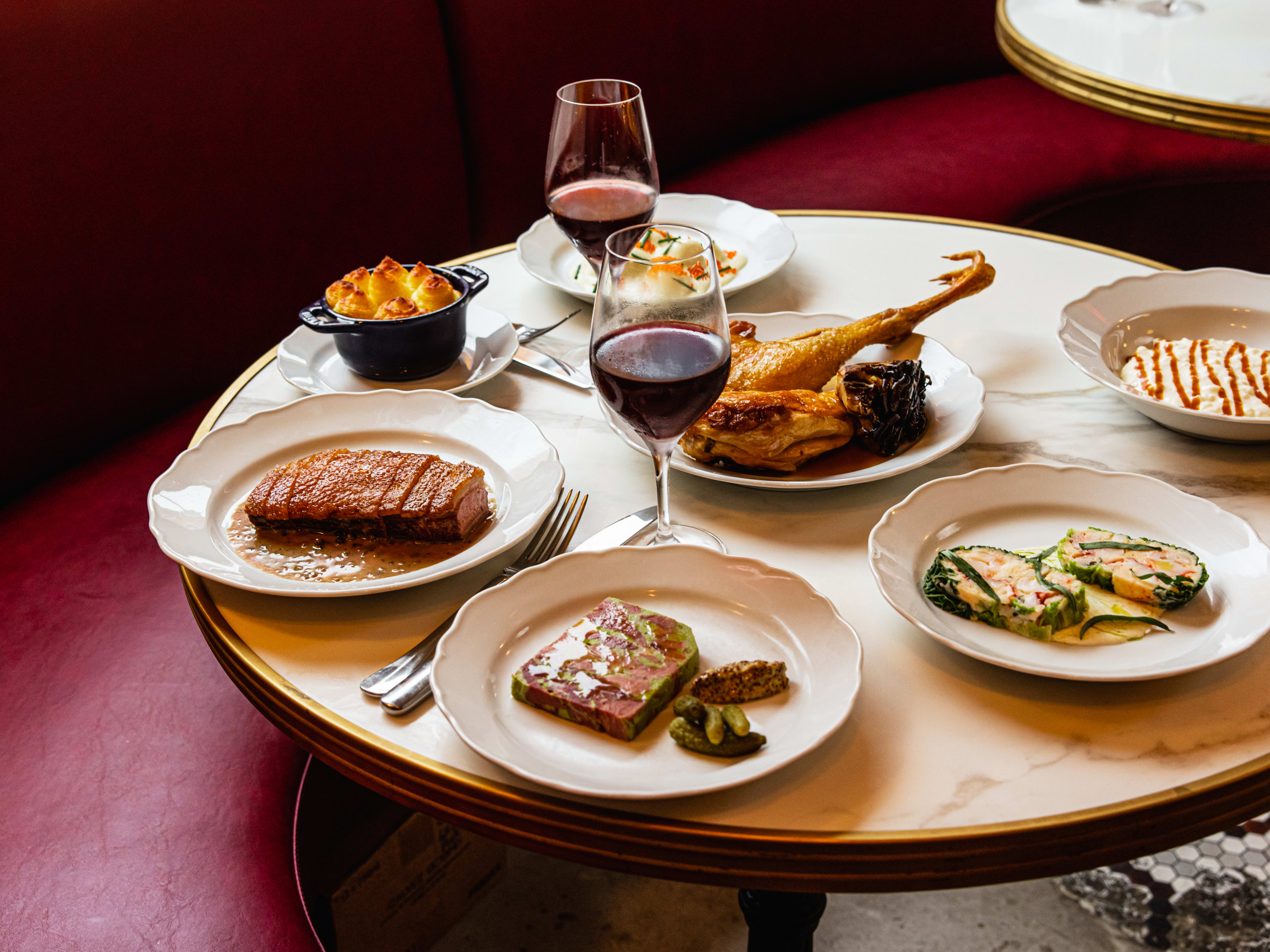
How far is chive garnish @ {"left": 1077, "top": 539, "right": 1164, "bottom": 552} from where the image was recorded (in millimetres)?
974

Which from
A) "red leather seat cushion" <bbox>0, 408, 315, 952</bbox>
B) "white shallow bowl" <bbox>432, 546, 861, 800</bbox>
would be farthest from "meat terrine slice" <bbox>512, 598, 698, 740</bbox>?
"red leather seat cushion" <bbox>0, 408, 315, 952</bbox>

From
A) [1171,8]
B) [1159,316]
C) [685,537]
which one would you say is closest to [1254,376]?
[1159,316]

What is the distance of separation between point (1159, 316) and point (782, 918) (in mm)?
979

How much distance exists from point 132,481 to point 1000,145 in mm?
2662

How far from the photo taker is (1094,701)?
0.89 meters

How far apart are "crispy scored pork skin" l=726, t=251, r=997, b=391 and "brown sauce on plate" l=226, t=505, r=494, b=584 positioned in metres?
0.39

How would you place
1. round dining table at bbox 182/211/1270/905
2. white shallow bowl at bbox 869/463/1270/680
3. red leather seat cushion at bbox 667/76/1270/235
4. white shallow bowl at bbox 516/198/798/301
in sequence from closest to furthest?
round dining table at bbox 182/211/1270/905 → white shallow bowl at bbox 869/463/1270/680 → white shallow bowl at bbox 516/198/798/301 → red leather seat cushion at bbox 667/76/1270/235

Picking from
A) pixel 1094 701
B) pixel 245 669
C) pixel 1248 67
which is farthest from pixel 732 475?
pixel 1248 67

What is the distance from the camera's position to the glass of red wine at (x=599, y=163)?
1.33 metres

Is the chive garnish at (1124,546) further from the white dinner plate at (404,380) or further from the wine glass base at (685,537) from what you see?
the white dinner plate at (404,380)

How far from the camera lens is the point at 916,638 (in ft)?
3.19

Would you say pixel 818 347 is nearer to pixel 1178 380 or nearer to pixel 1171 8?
pixel 1178 380

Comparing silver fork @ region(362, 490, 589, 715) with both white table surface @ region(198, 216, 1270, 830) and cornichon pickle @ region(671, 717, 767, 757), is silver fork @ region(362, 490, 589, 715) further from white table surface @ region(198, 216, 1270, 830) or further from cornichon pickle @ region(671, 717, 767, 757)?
cornichon pickle @ region(671, 717, 767, 757)

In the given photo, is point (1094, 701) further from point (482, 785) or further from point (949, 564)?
point (482, 785)
